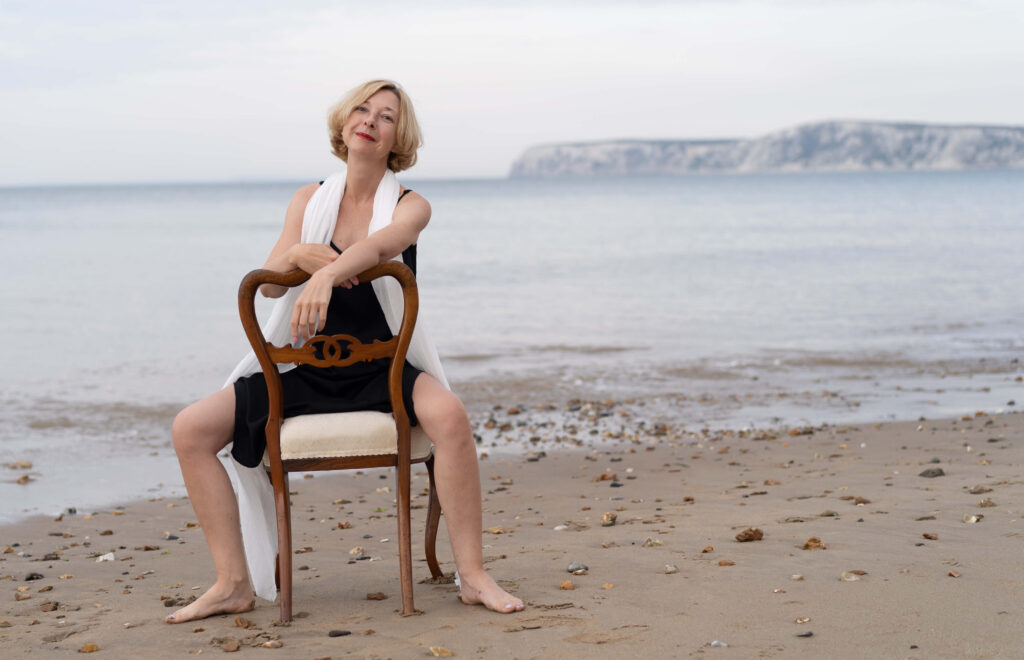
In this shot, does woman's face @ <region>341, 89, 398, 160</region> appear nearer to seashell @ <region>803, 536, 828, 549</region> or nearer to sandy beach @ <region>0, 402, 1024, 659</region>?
sandy beach @ <region>0, 402, 1024, 659</region>

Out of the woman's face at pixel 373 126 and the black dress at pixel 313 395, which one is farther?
the woman's face at pixel 373 126

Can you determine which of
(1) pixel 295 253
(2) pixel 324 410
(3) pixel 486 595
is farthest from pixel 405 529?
(1) pixel 295 253

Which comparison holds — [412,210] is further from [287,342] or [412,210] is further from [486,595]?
[486,595]

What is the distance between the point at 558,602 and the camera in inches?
142

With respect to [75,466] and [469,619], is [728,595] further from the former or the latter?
[75,466]

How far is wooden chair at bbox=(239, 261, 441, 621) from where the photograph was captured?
11.4ft

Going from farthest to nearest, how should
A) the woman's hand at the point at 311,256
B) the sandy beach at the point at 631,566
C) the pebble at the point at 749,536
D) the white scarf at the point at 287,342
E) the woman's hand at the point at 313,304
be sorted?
the pebble at the point at 749,536
the white scarf at the point at 287,342
the woman's hand at the point at 311,256
the woman's hand at the point at 313,304
the sandy beach at the point at 631,566

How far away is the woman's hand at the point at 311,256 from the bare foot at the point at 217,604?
116 cm

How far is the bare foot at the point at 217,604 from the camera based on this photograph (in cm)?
356

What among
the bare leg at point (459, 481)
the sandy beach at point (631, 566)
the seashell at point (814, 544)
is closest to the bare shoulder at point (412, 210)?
the bare leg at point (459, 481)

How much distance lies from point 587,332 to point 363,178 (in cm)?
1244

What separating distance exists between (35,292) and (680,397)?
1817 centimetres

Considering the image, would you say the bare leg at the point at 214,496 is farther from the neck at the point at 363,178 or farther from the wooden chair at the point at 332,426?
the neck at the point at 363,178

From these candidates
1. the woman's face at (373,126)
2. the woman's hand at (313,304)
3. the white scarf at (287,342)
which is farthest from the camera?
the woman's face at (373,126)
